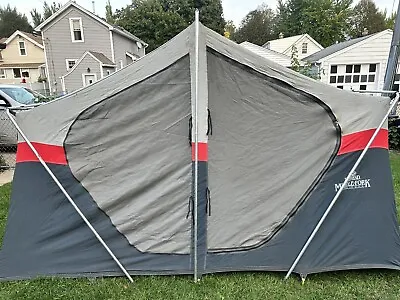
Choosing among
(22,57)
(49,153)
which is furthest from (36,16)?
(49,153)

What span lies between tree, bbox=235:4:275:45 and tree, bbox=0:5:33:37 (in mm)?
29126

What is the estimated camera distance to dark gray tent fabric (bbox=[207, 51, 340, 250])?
2.66 m

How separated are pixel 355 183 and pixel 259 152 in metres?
0.84

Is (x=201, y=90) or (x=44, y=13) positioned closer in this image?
(x=201, y=90)

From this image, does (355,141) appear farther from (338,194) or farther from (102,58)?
(102,58)

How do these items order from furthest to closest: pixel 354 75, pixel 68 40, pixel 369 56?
pixel 68 40, pixel 354 75, pixel 369 56

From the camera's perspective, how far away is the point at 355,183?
2770mm

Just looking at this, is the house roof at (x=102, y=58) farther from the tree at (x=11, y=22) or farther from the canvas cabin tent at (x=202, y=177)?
the tree at (x=11, y=22)

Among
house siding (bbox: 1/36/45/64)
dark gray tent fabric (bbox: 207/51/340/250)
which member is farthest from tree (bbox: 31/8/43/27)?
dark gray tent fabric (bbox: 207/51/340/250)

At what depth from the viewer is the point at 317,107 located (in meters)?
2.71

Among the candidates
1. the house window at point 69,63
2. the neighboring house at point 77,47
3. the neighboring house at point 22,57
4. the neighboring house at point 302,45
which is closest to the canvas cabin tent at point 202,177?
the neighboring house at point 77,47

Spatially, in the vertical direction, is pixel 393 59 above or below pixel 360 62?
below

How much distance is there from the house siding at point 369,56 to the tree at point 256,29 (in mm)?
26446

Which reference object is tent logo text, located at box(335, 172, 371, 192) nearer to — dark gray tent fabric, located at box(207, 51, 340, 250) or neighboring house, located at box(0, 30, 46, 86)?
dark gray tent fabric, located at box(207, 51, 340, 250)
